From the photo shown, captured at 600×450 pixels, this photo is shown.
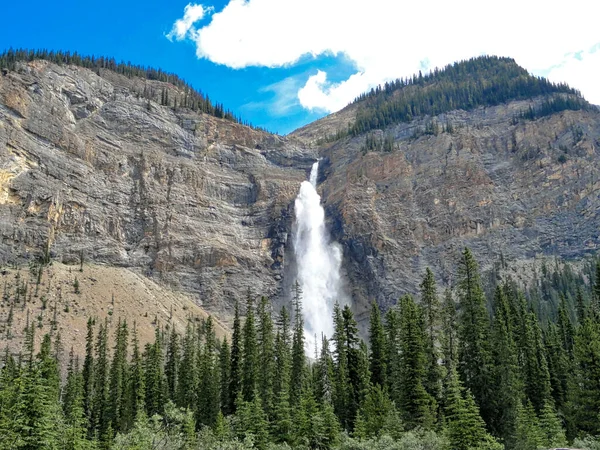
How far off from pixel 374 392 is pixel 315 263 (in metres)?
107

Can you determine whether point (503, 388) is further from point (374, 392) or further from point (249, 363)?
point (249, 363)

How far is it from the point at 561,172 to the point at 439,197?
3231 cm

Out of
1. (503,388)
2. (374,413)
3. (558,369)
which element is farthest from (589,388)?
(558,369)

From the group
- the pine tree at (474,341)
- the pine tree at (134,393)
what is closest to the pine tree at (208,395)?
the pine tree at (134,393)

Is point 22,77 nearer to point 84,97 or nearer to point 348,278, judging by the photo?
point 84,97

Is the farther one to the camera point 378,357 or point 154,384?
point 154,384

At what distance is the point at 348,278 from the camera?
14925cm

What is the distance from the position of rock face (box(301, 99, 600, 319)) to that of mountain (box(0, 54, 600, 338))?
407 mm

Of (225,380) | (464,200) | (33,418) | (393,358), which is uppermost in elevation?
(464,200)

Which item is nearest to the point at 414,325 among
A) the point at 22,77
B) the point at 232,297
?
the point at 232,297

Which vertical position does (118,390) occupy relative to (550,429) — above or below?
above

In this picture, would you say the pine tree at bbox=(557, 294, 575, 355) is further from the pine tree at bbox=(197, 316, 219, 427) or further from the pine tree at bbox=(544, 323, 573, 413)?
the pine tree at bbox=(197, 316, 219, 427)

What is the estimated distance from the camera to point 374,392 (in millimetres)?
46812

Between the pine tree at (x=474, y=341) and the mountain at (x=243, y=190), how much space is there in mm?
91345
